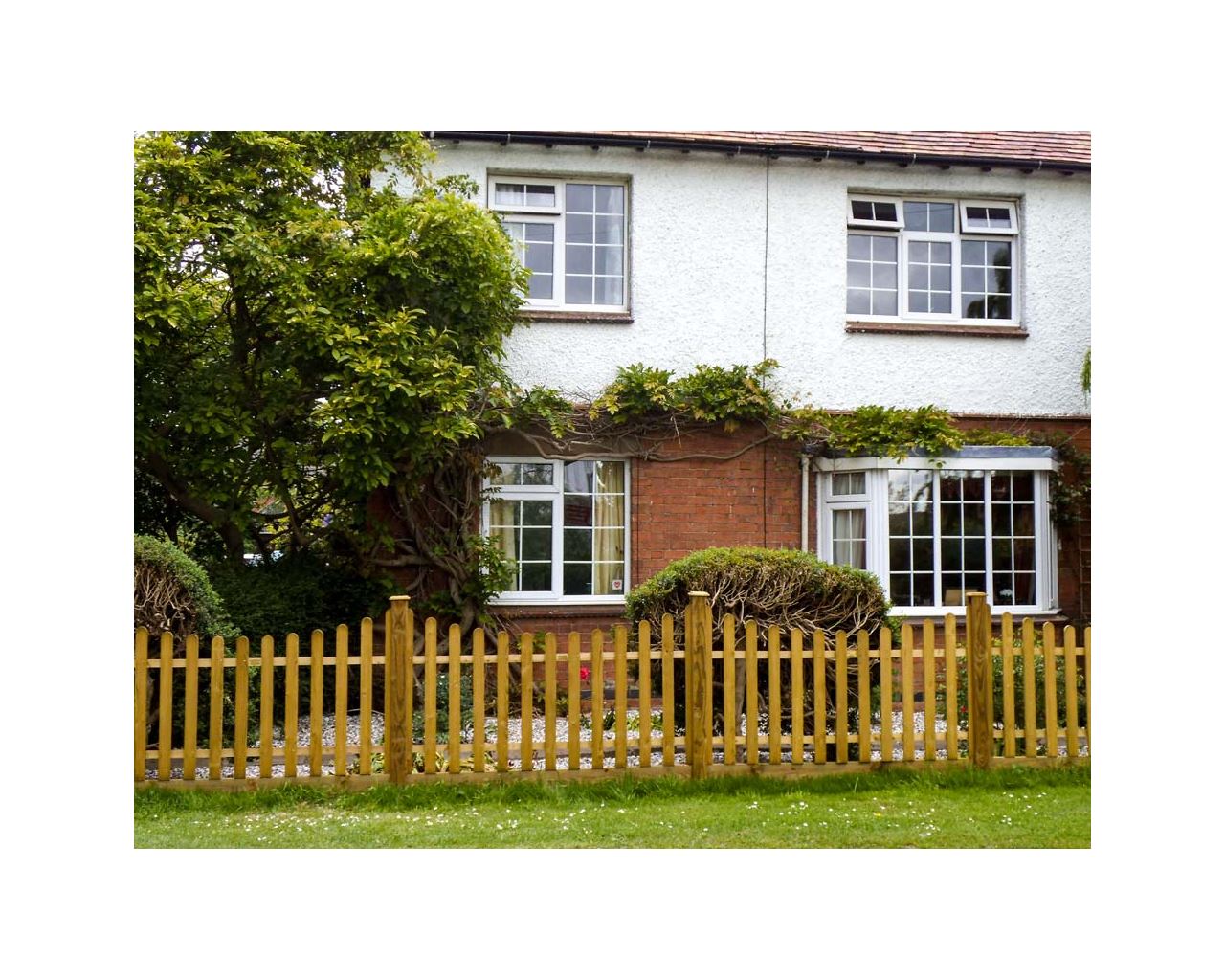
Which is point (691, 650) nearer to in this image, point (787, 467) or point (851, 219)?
point (787, 467)

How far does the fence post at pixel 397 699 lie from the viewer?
6.23 m

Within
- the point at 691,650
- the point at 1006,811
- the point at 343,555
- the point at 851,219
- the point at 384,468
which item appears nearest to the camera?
the point at 1006,811

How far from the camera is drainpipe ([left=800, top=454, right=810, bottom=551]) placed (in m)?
10.4

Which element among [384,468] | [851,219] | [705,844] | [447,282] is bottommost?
[705,844]

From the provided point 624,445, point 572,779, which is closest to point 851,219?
point 624,445

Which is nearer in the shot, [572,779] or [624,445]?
[572,779]

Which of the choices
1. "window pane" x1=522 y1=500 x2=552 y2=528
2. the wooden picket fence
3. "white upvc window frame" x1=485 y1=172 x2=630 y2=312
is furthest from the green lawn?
"white upvc window frame" x1=485 y1=172 x2=630 y2=312

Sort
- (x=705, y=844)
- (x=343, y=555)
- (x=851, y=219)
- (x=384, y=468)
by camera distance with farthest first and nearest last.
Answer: (x=851, y=219) → (x=343, y=555) → (x=384, y=468) → (x=705, y=844)

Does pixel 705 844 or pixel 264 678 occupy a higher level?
pixel 264 678

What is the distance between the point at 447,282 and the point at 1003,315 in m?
5.89

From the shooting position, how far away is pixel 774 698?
6430 mm

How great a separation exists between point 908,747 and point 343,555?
5647mm

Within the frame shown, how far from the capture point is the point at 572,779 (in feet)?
20.7

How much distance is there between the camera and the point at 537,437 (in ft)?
32.9
